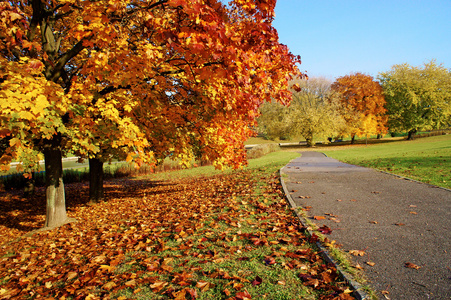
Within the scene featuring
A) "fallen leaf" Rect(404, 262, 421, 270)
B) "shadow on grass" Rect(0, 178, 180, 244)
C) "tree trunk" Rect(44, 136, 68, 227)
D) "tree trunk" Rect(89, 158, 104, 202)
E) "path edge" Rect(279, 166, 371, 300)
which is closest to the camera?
"path edge" Rect(279, 166, 371, 300)

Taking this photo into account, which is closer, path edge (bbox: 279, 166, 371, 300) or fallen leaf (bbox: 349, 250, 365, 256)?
path edge (bbox: 279, 166, 371, 300)

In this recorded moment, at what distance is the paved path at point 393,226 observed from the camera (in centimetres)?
307

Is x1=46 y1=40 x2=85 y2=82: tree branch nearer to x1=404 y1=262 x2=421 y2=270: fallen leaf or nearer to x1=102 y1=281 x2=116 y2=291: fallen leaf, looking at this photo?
x1=102 y1=281 x2=116 y2=291: fallen leaf

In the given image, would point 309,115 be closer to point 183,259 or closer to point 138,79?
point 138,79

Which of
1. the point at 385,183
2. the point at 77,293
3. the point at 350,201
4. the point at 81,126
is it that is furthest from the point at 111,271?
the point at 385,183

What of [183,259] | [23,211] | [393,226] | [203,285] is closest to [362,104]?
[393,226]

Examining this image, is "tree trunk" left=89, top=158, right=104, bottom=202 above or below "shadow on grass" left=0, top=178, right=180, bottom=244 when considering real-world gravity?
above

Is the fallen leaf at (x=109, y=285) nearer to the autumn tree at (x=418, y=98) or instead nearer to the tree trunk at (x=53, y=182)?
the tree trunk at (x=53, y=182)

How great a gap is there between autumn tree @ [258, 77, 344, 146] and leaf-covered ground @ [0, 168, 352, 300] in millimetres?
36138

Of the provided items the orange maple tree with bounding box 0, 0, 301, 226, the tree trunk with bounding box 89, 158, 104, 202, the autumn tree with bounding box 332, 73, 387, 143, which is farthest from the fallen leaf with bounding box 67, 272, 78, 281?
the autumn tree with bounding box 332, 73, 387, 143

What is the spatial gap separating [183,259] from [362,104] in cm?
5367

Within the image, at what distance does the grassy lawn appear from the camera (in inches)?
124

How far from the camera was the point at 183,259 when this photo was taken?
3.93 metres

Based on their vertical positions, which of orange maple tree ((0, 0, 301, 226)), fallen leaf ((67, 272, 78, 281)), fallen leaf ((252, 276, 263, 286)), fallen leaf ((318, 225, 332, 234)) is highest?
orange maple tree ((0, 0, 301, 226))
